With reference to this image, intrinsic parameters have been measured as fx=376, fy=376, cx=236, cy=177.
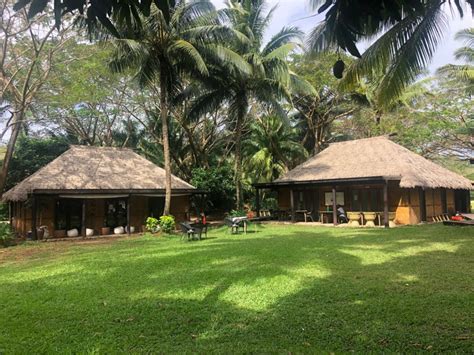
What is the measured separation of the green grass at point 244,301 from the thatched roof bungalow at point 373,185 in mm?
7672

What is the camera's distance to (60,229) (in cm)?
1642

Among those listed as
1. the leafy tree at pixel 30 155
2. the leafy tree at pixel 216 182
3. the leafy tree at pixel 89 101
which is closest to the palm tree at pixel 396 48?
the leafy tree at pixel 89 101

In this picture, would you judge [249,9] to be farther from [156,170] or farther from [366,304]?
[366,304]

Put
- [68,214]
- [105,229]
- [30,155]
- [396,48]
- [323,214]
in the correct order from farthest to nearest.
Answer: [30,155] → [323,214] → [105,229] → [68,214] → [396,48]

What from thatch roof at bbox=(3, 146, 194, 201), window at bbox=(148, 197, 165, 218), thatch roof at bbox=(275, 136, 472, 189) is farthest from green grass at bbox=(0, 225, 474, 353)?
window at bbox=(148, 197, 165, 218)

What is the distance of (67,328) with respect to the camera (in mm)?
4605

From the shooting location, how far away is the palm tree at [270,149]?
25.8 meters

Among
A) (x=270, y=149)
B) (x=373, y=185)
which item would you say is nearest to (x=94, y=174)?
(x=270, y=149)

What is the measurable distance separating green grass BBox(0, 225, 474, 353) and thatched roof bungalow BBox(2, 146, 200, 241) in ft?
19.8

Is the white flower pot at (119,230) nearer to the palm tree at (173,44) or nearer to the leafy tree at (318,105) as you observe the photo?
the palm tree at (173,44)

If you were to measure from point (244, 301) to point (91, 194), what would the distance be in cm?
1218

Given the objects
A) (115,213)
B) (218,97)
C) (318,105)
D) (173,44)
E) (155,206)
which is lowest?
(115,213)

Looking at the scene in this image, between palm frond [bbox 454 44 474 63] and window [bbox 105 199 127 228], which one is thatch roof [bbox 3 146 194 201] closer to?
window [bbox 105 199 127 228]

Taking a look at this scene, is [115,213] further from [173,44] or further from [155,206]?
[173,44]
